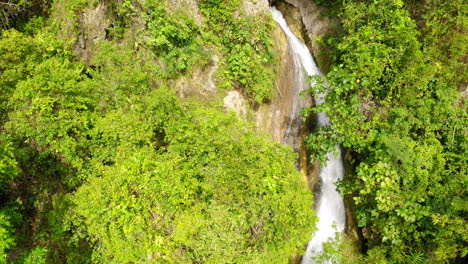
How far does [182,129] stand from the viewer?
6.14 metres

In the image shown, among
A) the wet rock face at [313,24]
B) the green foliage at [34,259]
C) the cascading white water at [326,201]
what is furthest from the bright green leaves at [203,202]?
the wet rock face at [313,24]

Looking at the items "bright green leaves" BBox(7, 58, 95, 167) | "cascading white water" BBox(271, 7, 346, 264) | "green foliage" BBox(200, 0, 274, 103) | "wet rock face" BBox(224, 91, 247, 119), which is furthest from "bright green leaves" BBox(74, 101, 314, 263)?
"cascading white water" BBox(271, 7, 346, 264)

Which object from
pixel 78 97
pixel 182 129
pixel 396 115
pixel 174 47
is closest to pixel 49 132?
pixel 78 97

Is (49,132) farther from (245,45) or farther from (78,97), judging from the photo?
(245,45)

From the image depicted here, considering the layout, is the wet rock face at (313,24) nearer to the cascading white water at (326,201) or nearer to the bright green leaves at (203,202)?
the cascading white water at (326,201)

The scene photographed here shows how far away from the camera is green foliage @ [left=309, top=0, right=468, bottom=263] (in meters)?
7.59

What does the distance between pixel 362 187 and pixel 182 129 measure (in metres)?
6.47

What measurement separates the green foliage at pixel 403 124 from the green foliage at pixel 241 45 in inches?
94.1

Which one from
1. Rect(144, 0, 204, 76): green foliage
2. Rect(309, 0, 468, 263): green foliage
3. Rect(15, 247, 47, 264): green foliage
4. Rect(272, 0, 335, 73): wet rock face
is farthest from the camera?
Rect(272, 0, 335, 73): wet rock face

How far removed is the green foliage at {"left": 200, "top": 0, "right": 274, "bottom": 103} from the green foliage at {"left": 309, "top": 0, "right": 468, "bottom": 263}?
94.1 inches

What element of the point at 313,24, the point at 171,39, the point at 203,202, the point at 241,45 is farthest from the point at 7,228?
the point at 313,24

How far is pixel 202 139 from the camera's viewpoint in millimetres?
5809

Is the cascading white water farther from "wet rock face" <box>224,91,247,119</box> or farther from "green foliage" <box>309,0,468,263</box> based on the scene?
"wet rock face" <box>224,91,247,119</box>

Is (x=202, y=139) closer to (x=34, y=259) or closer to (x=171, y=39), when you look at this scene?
(x=171, y=39)
